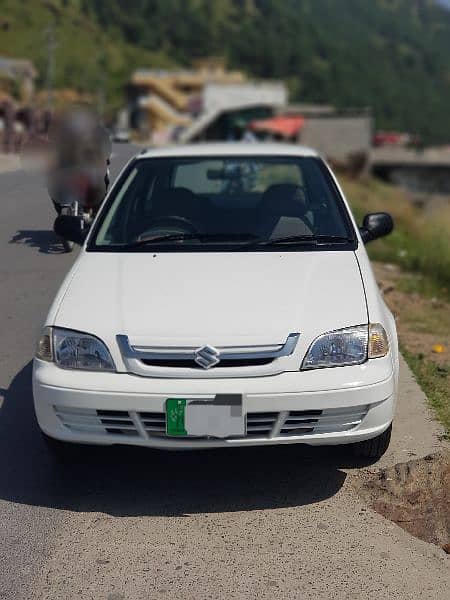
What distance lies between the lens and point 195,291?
4.46 metres

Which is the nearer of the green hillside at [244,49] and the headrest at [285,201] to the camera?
the headrest at [285,201]

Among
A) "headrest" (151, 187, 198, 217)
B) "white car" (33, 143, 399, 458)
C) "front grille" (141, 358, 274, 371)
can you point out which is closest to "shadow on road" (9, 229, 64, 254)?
"headrest" (151, 187, 198, 217)

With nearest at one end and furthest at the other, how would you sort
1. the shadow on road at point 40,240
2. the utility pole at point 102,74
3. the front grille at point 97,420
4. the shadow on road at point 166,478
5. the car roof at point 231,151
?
A: 1. the front grille at point 97,420
2. the shadow on road at point 166,478
3. the car roof at point 231,151
4. the shadow on road at point 40,240
5. the utility pole at point 102,74

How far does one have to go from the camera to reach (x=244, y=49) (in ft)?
527

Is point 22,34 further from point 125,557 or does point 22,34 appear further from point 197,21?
point 125,557

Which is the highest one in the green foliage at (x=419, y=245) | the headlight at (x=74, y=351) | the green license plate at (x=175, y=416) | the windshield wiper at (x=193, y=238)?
the windshield wiper at (x=193, y=238)

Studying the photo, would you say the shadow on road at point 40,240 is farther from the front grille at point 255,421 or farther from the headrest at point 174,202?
the front grille at point 255,421

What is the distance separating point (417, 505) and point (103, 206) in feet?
8.09

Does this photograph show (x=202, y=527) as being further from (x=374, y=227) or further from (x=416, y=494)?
(x=374, y=227)

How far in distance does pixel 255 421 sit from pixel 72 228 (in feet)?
6.87

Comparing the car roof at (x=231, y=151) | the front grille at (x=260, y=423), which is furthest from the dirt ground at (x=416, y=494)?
the car roof at (x=231, y=151)

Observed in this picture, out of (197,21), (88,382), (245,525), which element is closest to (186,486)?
(245,525)

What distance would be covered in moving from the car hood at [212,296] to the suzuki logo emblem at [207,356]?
0.14 feet

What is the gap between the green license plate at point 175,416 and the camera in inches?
155
